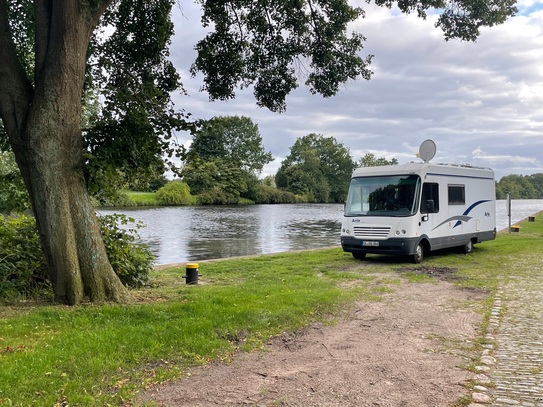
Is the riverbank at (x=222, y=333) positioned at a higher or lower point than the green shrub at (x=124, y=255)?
lower

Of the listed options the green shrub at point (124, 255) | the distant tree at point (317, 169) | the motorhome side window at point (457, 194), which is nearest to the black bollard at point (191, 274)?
the green shrub at point (124, 255)

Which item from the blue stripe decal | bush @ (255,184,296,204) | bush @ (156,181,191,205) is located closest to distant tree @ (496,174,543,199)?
bush @ (255,184,296,204)

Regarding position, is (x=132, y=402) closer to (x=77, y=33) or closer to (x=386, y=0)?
(x=77, y=33)

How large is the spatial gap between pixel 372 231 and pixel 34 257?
9101 mm

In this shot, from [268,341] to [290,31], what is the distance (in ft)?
24.7

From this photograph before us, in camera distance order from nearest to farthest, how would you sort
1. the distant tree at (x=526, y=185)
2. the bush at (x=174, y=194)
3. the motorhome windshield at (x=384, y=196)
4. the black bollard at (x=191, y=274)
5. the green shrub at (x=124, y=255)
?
the green shrub at (x=124, y=255)
the black bollard at (x=191, y=274)
the motorhome windshield at (x=384, y=196)
the bush at (x=174, y=194)
the distant tree at (x=526, y=185)

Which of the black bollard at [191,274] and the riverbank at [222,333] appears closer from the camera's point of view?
the riverbank at [222,333]

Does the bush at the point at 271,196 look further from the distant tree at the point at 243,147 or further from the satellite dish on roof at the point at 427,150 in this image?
the satellite dish on roof at the point at 427,150

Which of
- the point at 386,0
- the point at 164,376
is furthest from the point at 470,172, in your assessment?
the point at 164,376

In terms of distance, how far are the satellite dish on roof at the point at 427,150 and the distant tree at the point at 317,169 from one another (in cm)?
8719

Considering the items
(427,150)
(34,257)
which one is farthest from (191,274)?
(427,150)

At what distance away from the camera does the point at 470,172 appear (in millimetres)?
16250

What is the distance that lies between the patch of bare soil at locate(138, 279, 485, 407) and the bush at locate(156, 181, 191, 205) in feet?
228

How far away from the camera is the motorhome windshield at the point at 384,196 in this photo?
13.7 m
